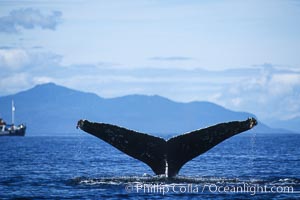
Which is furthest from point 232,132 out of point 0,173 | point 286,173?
point 0,173

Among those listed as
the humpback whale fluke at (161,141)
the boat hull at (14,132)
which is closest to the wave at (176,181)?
the humpback whale fluke at (161,141)

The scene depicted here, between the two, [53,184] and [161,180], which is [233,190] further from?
Result: [53,184]

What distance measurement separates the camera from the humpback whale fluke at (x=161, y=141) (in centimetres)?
1919

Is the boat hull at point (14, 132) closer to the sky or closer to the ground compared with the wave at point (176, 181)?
closer to the sky

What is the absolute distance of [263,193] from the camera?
789 inches

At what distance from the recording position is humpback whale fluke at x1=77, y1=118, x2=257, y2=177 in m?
19.2

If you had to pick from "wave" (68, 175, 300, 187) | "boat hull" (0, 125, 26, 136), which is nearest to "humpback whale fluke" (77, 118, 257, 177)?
"wave" (68, 175, 300, 187)

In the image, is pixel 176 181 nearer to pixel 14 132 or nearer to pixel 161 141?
pixel 161 141

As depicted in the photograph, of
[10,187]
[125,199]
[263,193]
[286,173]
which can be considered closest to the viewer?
[125,199]

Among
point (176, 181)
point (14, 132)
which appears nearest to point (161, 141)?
point (176, 181)

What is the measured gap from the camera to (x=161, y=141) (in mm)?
19562

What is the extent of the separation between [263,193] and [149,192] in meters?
Answer: 2.95

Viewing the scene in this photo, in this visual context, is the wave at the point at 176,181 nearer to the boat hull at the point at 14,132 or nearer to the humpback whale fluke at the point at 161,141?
the humpback whale fluke at the point at 161,141

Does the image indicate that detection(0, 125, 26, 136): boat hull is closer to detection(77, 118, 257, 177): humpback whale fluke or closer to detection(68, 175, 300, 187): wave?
detection(68, 175, 300, 187): wave
